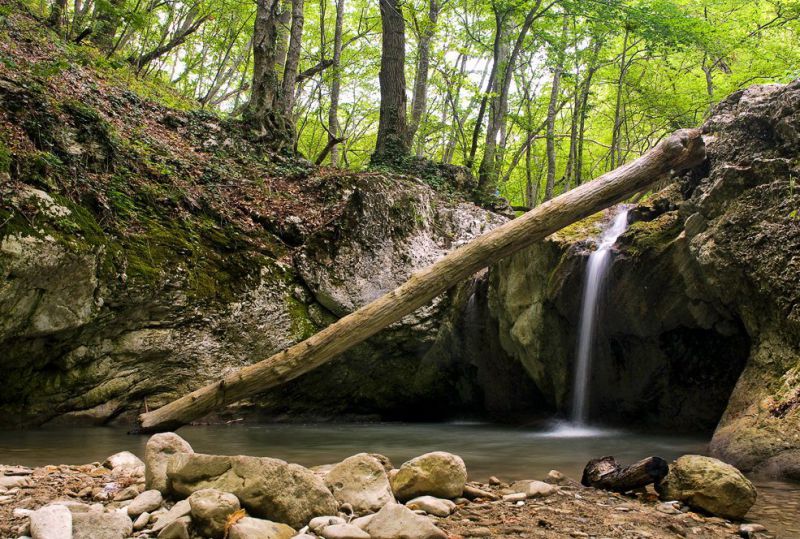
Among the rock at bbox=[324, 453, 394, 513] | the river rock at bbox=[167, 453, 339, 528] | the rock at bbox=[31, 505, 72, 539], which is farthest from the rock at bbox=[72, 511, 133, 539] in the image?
the rock at bbox=[324, 453, 394, 513]

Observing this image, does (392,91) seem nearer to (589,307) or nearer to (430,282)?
(589,307)

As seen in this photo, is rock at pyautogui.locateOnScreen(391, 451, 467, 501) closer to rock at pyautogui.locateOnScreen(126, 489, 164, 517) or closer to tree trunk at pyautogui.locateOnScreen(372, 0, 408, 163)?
rock at pyautogui.locateOnScreen(126, 489, 164, 517)

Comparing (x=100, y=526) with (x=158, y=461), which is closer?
(x=100, y=526)

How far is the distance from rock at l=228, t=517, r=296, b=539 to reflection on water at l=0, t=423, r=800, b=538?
2175 mm

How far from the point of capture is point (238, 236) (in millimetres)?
8844

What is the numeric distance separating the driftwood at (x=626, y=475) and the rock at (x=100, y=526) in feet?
9.94

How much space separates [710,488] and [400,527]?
2037 mm

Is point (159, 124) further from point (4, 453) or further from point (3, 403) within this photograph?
point (4, 453)

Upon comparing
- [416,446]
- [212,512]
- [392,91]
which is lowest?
[416,446]

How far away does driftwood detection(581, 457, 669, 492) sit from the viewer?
12.1 feet

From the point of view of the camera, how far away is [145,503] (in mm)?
3033

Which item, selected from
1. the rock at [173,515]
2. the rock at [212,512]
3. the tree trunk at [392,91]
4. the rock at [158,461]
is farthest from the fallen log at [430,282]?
the tree trunk at [392,91]

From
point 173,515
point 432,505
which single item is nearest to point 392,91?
point 432,505

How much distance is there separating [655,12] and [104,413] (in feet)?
40.4
